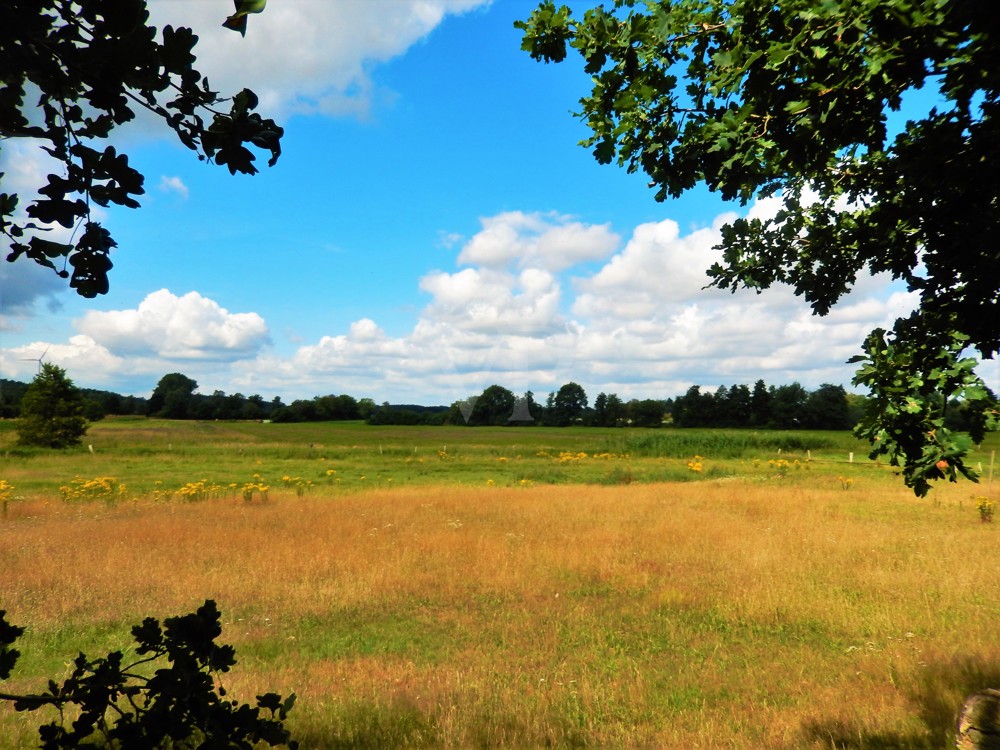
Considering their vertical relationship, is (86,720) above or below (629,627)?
above

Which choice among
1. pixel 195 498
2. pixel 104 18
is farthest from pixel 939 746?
pixel 195 498

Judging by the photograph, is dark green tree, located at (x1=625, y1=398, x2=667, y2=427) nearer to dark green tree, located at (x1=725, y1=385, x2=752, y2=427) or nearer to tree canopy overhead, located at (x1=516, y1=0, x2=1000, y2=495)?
dark green tree, located at (x1=725, y1=385, x2=752, y2=427)

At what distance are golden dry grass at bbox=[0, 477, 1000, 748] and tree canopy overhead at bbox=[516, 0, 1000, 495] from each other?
3448mm

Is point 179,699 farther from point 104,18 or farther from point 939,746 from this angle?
point 939,746

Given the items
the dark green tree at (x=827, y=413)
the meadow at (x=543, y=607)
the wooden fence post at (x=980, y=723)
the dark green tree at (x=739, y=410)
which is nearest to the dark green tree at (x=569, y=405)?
the dark green tree at (x=739, y=410)

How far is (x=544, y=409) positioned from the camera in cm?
13188

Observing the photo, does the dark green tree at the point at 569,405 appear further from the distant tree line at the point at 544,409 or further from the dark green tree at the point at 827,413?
the dark green tree at the point at 827,413

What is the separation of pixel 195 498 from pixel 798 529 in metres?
20.5

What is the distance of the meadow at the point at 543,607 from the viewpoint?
621 centimetres

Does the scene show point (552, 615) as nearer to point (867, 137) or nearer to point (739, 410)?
point (867, 137)

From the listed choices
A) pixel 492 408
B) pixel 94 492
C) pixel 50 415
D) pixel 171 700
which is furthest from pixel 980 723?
pixel 492 408

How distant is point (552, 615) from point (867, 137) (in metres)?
7.82

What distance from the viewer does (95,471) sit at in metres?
34.7

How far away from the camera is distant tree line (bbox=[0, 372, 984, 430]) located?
347 ft
